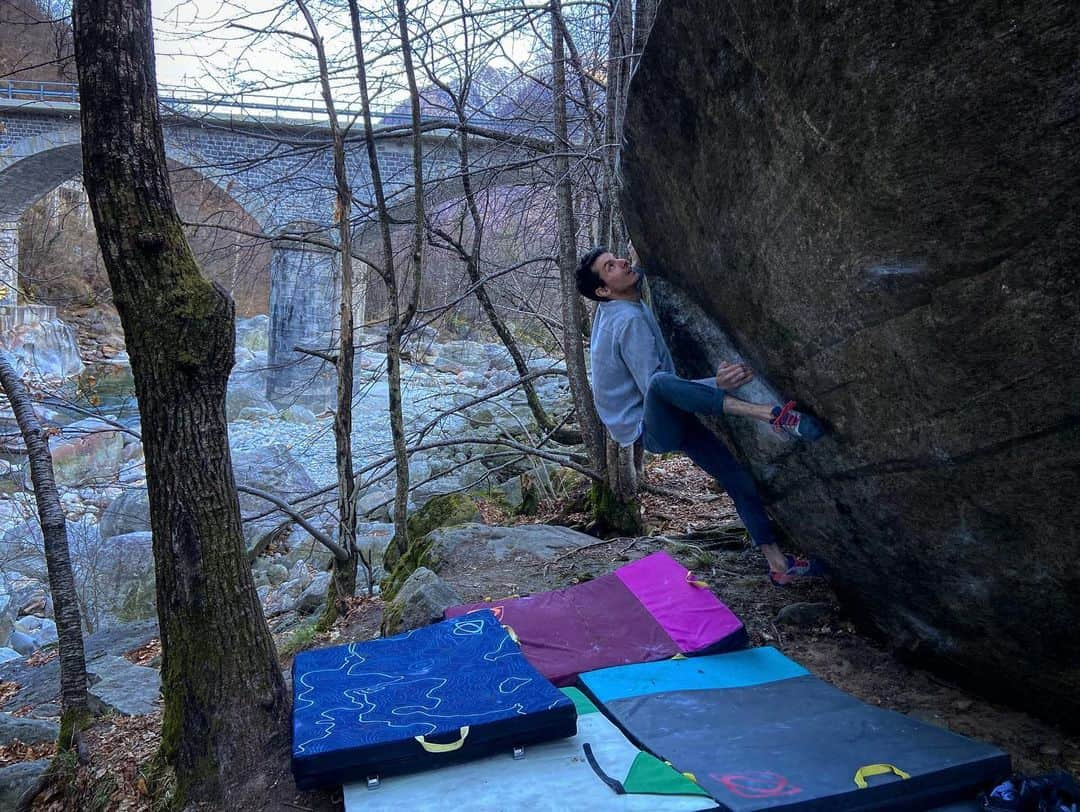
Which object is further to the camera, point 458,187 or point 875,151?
point 458,187

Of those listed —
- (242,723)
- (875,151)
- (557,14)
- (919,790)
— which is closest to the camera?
(875,151)

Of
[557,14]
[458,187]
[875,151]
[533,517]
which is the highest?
[557,14]

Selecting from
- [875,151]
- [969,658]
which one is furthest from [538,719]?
[875,151]

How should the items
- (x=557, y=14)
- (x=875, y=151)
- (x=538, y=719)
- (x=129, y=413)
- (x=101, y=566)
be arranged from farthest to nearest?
1. (x=129, y=413)
2. (x=101, y=566)
3. (x=557, y=14)
4. (x=538, y=719)
5. (x=875, y=151)

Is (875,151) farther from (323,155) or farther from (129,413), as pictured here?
(129,413)

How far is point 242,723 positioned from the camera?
10.2ft

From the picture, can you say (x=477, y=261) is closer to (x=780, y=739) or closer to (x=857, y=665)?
(x=857, y=665)

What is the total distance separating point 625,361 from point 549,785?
1.85 m

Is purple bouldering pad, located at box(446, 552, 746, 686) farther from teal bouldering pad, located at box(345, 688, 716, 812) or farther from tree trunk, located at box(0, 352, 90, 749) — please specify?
tree trunk, located at box(0, 352, 90, 749)

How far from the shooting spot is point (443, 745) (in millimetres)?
2639

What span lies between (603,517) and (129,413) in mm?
10124

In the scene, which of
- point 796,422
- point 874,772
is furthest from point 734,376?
point 874,772

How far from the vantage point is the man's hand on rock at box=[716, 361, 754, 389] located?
3.24m

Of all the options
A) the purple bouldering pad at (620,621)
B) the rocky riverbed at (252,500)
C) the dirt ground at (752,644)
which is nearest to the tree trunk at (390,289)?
the rocky riverbed at (252,500)
